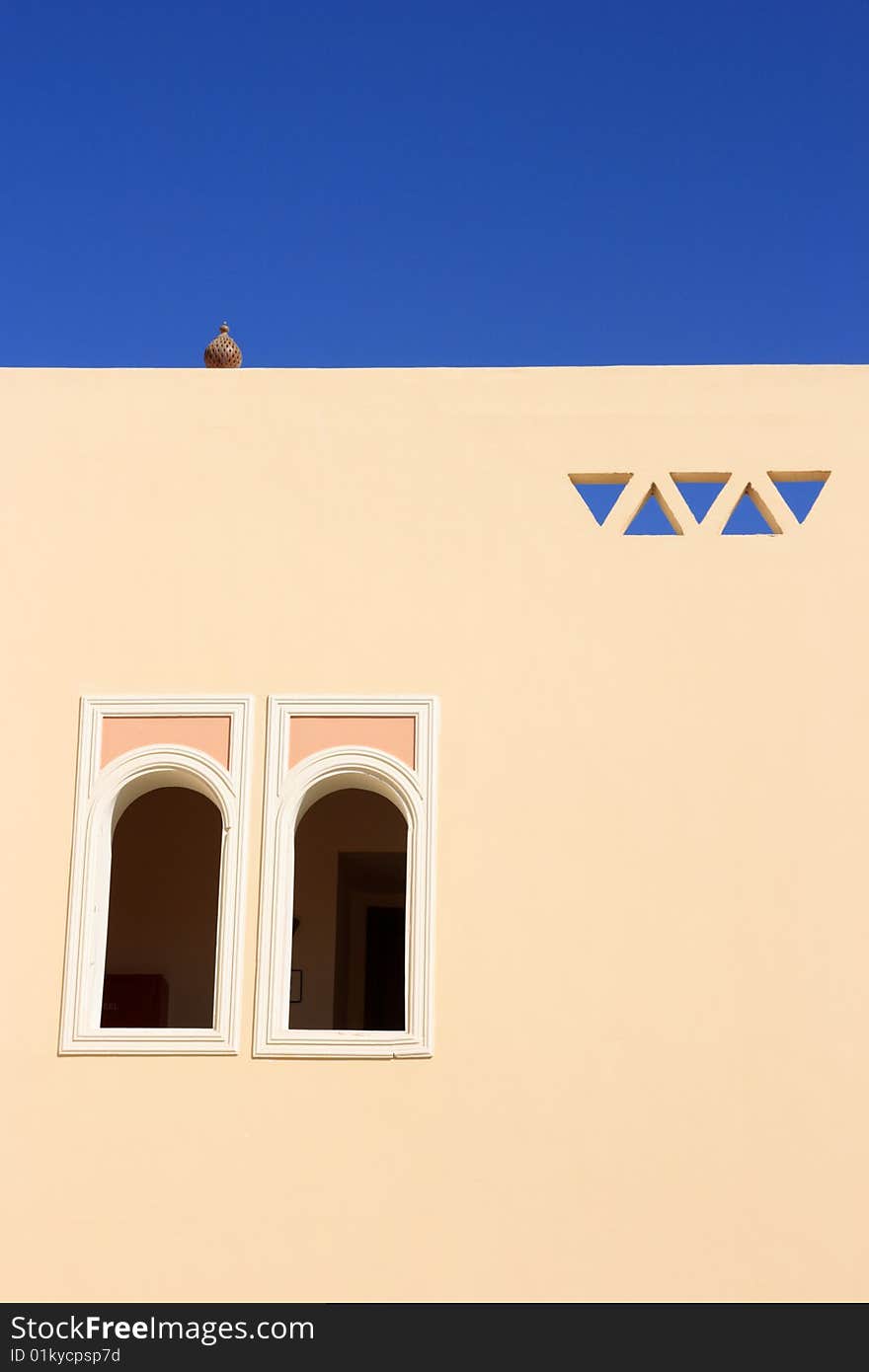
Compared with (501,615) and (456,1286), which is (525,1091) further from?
(501,615)

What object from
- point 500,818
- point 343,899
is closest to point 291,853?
point 500,818

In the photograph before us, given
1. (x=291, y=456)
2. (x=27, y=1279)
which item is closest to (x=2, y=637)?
(x=291, y=456)

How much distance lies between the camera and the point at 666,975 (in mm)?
6508

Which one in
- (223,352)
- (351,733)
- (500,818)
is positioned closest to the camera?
(500,818)

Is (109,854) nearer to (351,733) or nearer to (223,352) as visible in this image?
(351,733)

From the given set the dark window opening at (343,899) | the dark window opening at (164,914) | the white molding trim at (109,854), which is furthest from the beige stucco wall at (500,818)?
the dark window opening at (343,899)

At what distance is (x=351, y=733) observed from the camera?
6.77m

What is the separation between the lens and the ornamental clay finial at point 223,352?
28.2 feet

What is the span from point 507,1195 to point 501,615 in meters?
2.28

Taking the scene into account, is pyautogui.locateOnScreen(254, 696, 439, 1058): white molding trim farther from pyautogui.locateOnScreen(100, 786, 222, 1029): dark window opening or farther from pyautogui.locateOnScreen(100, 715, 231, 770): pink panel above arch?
pyautogui.locateOnScreen(100, 786, 222, 1029): dark window opening

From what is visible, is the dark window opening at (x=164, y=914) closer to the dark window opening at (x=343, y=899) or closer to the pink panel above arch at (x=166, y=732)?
the dark window opening at (x=343, y=899)

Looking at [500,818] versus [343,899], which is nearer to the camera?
[500,818]

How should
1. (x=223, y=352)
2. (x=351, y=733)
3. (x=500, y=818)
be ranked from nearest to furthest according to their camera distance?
(x=500, y=818) → (x=351, y=733) → (x=223, y=352)

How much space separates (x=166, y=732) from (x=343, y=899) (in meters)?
2.51
